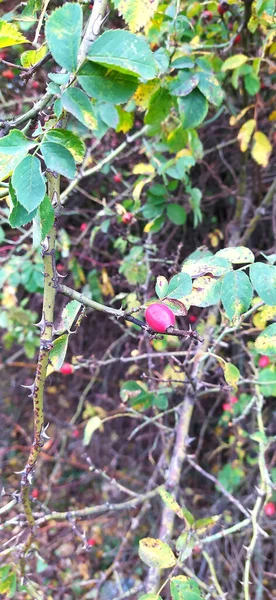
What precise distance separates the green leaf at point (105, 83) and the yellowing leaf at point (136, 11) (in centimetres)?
34

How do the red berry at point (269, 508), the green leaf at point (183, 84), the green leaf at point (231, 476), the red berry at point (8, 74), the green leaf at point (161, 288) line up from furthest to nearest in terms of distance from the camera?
the red berry at point (8, 74) < the green leaf at point (231, 476) < the red berry at point (269, 508) < the green leaf at point (183, 84) < the green leaf at point (161, 288)

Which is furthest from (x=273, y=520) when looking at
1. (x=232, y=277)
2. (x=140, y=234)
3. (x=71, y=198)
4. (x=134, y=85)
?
(x=134, y=85)

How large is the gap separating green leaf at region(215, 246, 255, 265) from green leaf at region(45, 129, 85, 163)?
0.74 ft

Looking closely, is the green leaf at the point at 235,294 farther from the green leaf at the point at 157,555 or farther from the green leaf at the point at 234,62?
the green leaf at the point at 234,62

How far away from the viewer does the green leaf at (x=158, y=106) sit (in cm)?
87

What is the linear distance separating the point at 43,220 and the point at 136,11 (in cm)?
46

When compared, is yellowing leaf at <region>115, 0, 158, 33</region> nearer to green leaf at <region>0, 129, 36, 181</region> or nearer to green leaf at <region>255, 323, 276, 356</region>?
green leaf at <region>0, 129, 36, 181</region>

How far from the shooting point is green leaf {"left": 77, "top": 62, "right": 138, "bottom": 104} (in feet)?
1.46

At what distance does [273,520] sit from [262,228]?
0.97 metres

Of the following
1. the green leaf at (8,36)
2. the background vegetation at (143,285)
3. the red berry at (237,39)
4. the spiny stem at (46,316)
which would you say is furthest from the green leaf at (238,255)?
the red berry at (237,39)

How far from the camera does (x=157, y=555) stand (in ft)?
2.27

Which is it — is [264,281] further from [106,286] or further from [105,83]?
[106,286]

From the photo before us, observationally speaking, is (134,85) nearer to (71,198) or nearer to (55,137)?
(55,137)

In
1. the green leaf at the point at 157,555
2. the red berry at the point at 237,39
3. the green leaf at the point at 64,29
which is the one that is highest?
the green leaf at the point at 64,29
